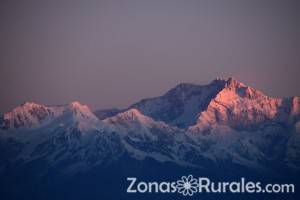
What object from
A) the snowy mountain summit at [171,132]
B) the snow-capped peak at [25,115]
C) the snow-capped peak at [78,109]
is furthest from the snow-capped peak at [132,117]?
the snow-capped peak at [25,115]

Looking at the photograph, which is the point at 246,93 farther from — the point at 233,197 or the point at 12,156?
the point at 12,156

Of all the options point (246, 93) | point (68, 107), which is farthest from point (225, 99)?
point (68, 107)

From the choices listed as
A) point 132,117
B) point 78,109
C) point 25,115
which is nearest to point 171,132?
point 132,117

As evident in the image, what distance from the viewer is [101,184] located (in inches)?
1352

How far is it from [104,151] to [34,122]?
1655 mm

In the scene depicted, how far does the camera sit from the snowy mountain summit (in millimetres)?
34688

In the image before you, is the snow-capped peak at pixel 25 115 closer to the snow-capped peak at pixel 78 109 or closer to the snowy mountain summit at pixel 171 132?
the snowy mountain summit at pixel 171 132

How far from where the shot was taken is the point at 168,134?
3547 centimetres

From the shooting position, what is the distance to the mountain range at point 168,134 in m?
34.6

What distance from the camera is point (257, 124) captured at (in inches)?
1399

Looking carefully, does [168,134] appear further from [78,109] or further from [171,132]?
[78,109]

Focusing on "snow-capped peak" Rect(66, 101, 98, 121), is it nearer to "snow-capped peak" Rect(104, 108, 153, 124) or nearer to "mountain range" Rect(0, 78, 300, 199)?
"mountain range" Rect(0, 78, 300, 199)

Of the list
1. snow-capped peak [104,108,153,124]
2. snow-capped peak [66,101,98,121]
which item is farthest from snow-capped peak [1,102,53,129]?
snow-capped peak [104,108,153,124]

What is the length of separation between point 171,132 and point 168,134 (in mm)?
122
